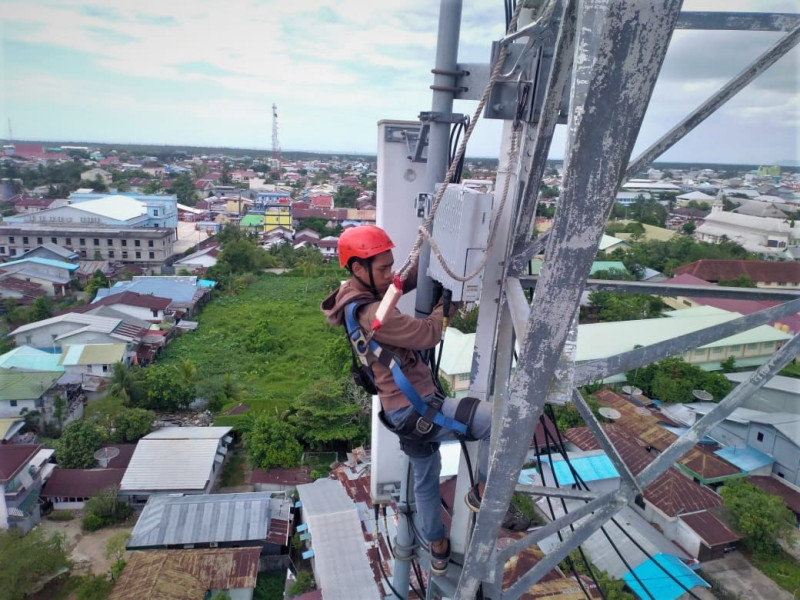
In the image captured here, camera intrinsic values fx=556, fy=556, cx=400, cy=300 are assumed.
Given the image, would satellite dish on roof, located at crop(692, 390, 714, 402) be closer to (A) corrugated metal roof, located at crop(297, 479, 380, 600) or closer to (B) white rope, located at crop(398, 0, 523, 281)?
(A) corrugated metal roof, located at crop(297, 479, 380, 600)

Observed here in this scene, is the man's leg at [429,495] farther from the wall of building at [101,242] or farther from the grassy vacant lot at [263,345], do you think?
the wall of building at [101,242]

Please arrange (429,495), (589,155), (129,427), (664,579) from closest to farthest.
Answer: (589,155), (429,495), (664,579), (129,427)

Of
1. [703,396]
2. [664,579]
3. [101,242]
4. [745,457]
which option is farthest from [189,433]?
[101,242]

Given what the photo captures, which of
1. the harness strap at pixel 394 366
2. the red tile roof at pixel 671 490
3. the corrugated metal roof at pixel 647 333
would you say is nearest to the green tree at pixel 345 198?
the corrugated metal roof at pixel 647 333

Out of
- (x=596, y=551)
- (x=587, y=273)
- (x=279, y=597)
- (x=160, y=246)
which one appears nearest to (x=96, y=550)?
(x=279, y=597)

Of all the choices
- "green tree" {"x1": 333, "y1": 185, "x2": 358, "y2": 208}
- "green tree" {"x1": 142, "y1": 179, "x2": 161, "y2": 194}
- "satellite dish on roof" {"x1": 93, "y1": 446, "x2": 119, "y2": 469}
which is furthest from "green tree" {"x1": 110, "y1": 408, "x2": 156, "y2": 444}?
"green tree" {"x1": 142, "y1": 179, "x2": 161, "y2": 194}

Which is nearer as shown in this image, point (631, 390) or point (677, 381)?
point (677, 381)

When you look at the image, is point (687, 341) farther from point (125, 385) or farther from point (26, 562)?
point (125, 385)

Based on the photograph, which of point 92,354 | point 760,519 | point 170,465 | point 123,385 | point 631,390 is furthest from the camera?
point 92,354

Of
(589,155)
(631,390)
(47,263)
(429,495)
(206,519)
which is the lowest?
(206,519)
